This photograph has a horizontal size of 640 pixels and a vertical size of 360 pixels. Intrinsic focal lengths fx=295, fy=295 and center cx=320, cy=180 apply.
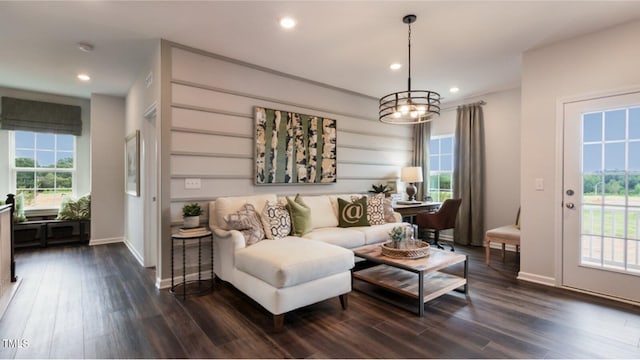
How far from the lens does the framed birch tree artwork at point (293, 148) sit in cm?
377

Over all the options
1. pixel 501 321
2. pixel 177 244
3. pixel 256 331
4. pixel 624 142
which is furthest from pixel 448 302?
pixel 177 244

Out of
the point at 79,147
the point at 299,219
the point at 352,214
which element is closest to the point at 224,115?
the point at 299,219

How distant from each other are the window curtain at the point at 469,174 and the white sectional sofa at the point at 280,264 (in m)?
2.64

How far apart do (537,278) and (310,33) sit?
139 inches

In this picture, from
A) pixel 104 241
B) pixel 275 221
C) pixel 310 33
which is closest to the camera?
pixel 310 33

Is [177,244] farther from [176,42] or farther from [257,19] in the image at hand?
[257,19]

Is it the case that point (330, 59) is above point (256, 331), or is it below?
above

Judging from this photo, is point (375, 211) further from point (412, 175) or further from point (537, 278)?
point (537, 278)

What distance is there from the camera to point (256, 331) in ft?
7.19

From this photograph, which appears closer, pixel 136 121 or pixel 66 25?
pixel 66 25

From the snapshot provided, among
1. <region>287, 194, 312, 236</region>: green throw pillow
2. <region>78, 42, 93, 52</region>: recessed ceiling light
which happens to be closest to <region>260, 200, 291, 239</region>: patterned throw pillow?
<region>287, 194, 312, 236</region>: green throw pillow

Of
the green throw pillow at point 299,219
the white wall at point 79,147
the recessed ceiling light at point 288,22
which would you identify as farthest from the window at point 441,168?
the white wall at point 79,147

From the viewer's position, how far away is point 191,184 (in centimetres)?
327

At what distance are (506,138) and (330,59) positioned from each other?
3244 millimetres
